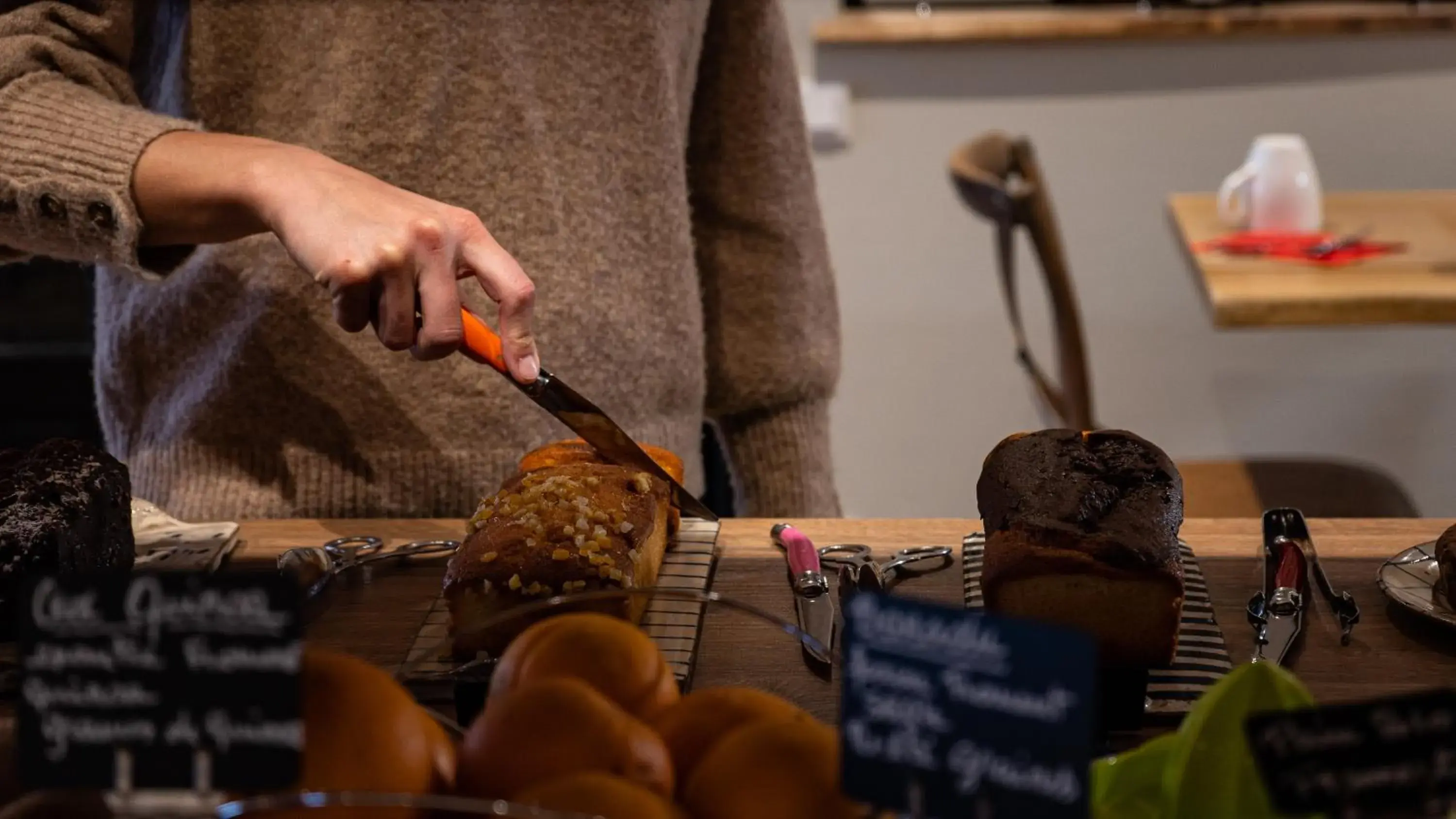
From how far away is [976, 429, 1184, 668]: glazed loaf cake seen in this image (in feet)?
3.04

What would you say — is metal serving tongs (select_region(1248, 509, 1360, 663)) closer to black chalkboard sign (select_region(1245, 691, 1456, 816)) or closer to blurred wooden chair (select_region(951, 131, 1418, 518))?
black chalkboard sign (select_region(1245, 691, 1456, 816))

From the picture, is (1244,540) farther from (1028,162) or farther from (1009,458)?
(1028,162)

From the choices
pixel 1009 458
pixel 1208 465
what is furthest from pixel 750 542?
pixel 1208 465

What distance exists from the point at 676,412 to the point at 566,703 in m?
0.91

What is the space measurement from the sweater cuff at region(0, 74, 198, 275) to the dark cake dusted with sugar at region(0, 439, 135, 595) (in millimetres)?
163

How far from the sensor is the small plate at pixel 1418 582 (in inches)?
39.0

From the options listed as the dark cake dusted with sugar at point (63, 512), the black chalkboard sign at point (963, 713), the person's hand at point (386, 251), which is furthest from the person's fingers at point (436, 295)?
the black chalkboard sign at point (963, 713)

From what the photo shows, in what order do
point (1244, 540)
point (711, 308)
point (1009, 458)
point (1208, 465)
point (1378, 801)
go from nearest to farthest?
point (1378, 801) → point (1009, 458) → point (1244, 540) → point (711, 308) → point (1208, 465)

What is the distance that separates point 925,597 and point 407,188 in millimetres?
588

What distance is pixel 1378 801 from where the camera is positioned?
0.52m

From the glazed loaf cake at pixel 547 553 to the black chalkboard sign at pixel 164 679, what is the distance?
0.40 m

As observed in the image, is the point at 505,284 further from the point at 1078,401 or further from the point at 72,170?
the point at 1078,401

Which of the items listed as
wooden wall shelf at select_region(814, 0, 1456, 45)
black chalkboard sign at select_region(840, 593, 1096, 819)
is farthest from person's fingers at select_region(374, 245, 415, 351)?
wooden wall shelf at select_region(814, 0, 1456, 45)

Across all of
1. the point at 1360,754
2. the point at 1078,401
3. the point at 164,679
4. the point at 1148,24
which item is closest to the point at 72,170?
the point at 164,679
